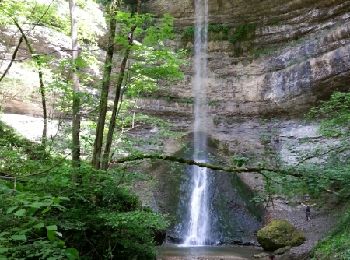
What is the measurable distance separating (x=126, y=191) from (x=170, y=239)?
8563 mm

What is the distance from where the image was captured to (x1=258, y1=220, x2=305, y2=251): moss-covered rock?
1294 centimetres

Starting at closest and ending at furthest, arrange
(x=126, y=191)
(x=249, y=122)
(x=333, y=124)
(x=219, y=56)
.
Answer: (x=126, y=191), (x=333, y=124), (x=249, y=122), (x=219, y=56)

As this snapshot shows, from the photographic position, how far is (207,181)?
18453 millimetres

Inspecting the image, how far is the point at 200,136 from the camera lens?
71.8 ft

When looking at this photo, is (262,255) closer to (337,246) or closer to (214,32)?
(337,246)

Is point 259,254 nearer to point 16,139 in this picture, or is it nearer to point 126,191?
point 126,191

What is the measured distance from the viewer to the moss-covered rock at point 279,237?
42.4ft

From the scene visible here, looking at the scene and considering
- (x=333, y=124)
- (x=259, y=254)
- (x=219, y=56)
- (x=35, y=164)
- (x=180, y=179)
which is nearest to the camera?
(x=35, y=164)

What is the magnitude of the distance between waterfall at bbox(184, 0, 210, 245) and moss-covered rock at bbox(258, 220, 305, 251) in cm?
329

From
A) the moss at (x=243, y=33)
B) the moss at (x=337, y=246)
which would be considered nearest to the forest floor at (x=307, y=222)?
the moss at (x=337, y=246)

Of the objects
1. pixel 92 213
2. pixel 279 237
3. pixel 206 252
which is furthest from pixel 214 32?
pixel 92 213

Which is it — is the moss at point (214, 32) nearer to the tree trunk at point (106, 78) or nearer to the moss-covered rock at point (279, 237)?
the moss-covered rock at point (279, 237)

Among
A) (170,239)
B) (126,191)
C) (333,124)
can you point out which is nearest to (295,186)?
(333,124)

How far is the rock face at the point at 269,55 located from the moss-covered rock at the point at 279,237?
8595mm
